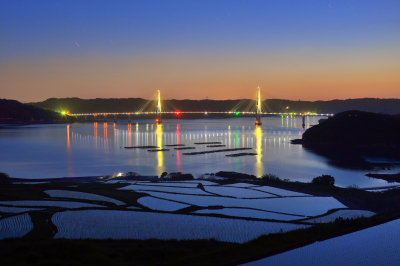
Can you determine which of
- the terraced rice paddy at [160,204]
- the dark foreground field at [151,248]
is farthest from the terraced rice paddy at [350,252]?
the terraced rice paddy at [160,204]

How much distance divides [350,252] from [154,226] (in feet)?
12.0

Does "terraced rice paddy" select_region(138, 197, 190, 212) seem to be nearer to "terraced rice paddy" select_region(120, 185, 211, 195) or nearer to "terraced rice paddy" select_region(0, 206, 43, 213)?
"terraced rice paddy" select_region(120, 185, 211, 195)

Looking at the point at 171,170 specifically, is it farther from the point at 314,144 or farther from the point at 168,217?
the point at 314,144

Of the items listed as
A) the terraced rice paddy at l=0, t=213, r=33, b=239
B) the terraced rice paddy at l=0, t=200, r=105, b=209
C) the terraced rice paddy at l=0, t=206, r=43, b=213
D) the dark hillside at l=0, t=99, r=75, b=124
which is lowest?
the terraced rice paddy at l=0, t=200, r=105, b=209

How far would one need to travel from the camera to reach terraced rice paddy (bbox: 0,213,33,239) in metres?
6.13

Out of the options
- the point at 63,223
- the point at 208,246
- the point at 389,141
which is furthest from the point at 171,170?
the point at 389,141

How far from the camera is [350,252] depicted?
15.3ft

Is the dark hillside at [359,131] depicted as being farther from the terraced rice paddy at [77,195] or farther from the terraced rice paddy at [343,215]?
the terraced rice paddy at [77,195]

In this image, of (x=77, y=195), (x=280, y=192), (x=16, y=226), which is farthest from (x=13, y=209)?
(x=280, y=192)

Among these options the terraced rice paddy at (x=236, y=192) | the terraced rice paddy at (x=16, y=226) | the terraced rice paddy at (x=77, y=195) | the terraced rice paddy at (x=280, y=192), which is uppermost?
the terraced rice paddy at (x=16, y=226)

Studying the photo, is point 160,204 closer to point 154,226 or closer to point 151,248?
point 154,226

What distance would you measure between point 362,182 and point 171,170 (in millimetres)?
9621

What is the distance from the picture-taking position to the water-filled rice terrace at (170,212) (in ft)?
21.5

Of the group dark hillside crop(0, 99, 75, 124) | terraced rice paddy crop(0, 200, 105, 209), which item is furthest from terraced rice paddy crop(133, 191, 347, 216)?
dark hillside crop(0, 99, 75, 124)
